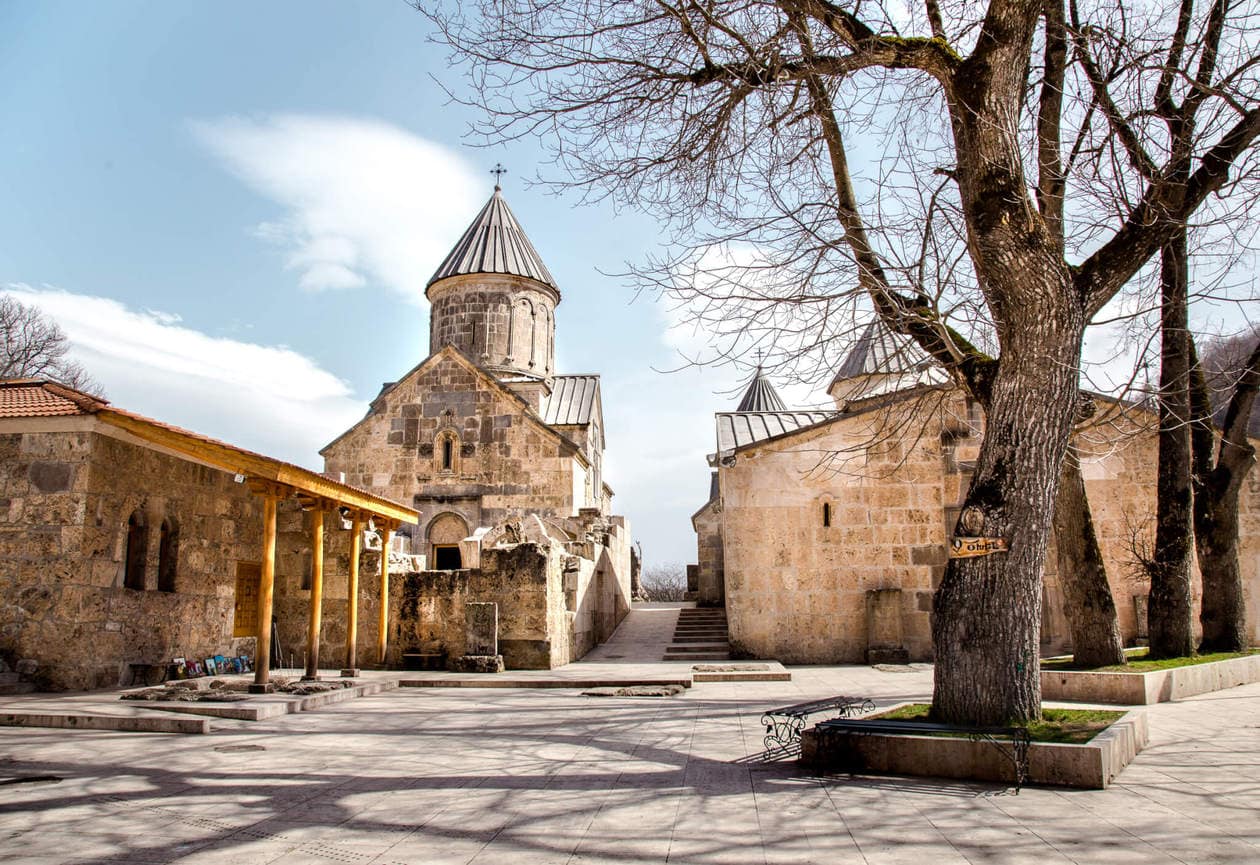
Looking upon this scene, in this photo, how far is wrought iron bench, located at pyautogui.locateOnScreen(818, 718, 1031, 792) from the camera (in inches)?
203

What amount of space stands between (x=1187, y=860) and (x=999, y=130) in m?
4.76

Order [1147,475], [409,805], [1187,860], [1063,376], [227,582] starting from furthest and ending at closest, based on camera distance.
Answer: [1147,475], [227,582], [1063,376], [409,805], [1187,860]

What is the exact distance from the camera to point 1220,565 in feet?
36.4

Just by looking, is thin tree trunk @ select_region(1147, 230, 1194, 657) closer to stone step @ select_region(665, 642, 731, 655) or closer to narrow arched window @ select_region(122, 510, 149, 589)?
stone step @ select_region(665, 642, 731, 655)

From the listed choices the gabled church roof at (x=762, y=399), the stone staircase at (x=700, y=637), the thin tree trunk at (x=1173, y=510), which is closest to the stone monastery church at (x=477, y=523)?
the stone staircase at (x=700, y=637)

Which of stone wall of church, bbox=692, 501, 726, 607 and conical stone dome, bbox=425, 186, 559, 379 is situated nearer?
stone wall of church, bbox=692, 501, 726, 607

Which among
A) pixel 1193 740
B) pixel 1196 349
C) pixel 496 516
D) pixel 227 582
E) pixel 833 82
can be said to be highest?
pixel 833 82

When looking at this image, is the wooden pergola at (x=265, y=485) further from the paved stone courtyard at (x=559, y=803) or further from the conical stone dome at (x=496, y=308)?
the conical stone dome at (x=496, y=308)

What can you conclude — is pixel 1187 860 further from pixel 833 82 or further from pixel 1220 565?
pixel 1220 565

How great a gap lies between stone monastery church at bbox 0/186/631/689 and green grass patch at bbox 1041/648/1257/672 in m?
6.83

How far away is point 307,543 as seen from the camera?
13523 millimetres

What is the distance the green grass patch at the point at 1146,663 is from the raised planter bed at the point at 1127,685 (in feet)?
0.42

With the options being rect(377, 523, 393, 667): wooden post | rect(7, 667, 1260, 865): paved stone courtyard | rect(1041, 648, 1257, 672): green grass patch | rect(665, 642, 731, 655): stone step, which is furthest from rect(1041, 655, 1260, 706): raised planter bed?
rect(377, 523, 393, 667): wooden post

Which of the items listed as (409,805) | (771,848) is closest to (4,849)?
(409,805)
